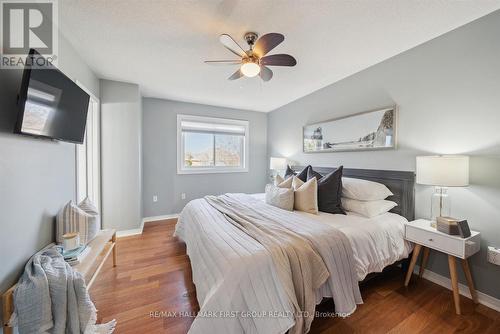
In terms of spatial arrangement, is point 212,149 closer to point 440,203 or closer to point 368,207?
point 368,207

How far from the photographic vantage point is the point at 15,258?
1.28 m

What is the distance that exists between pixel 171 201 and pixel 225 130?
2.01 metres

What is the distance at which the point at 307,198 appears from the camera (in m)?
2.24

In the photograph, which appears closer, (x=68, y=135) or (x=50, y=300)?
(x=50, y=300)

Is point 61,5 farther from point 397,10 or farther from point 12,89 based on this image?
point 397,10

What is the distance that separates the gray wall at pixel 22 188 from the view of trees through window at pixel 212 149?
8.11 ft

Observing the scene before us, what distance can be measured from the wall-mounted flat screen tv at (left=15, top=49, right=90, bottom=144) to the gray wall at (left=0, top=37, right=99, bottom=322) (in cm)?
11

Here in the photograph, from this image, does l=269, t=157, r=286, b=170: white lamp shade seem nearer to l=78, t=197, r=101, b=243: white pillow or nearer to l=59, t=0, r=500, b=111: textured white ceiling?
l=59, t=0, r=500, b=111: textured white ceiling

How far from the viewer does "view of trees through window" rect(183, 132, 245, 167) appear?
4.33 m

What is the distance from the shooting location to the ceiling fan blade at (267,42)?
1559 millimetres

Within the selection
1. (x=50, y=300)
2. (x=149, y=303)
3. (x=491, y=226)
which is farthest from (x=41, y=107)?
(x=491, y=226)

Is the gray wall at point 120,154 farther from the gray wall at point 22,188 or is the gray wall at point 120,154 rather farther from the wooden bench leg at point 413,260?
the wooden bench leg at point 413,260

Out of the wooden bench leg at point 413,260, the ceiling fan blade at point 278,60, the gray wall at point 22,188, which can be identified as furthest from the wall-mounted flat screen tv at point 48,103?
the wooden bench leg at point 413,260

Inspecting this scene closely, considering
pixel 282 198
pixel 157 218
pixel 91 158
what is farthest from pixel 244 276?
pixel 157 218
